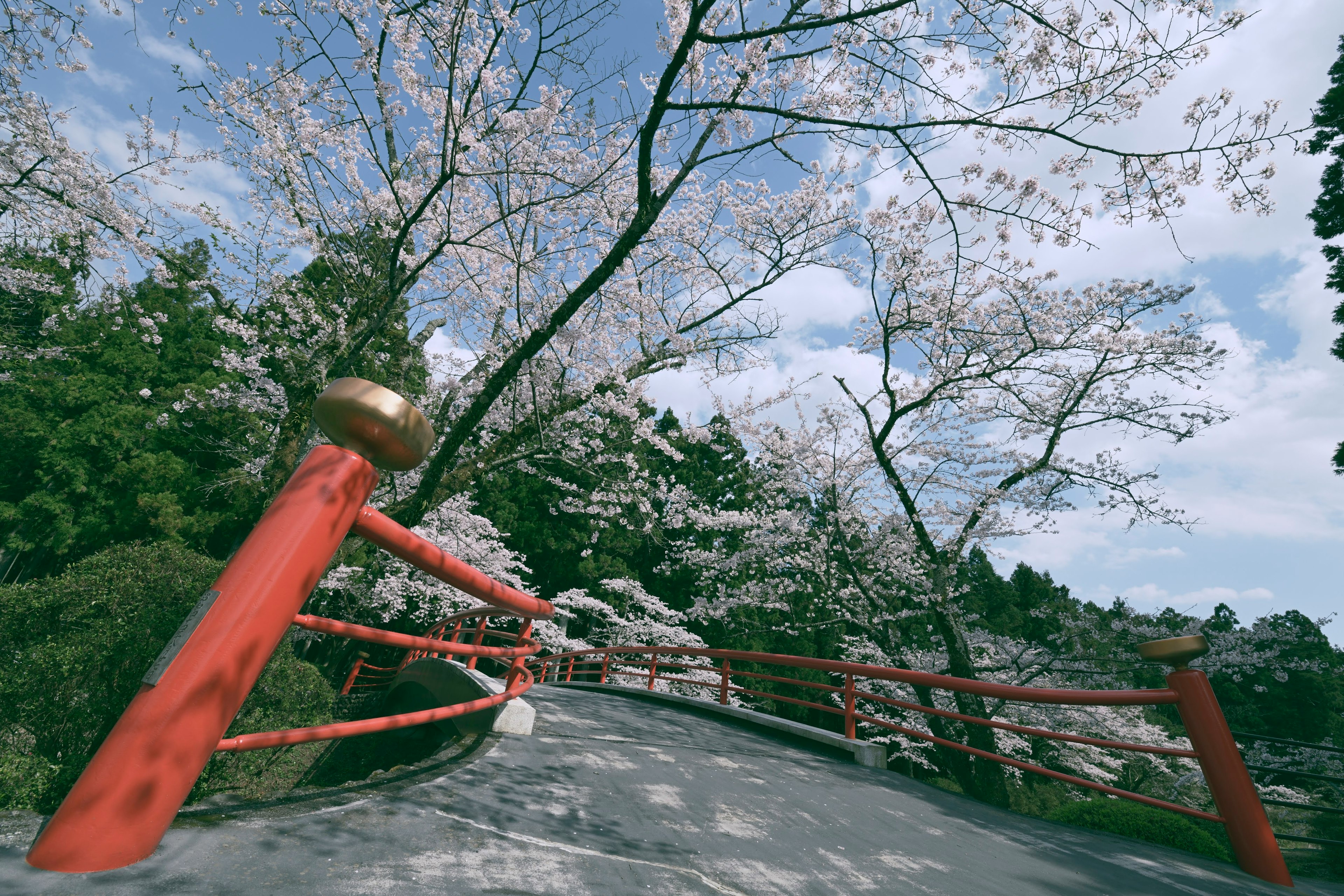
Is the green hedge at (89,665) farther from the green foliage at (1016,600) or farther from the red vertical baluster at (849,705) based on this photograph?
the green foliage at (1016,600)

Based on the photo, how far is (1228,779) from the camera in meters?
2.89

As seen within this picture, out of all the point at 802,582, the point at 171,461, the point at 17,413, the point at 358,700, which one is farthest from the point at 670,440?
the point at 17,413

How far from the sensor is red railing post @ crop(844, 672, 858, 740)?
5.62 meters

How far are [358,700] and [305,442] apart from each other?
10539 mm

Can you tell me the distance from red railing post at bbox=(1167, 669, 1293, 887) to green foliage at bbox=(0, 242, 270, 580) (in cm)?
2308

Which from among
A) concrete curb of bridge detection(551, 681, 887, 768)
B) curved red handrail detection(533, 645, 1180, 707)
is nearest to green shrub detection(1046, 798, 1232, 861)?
concrete curb of bridge detection(551, 681, 887, 768)

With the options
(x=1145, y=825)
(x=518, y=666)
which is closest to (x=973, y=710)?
(x=1145, y=825)

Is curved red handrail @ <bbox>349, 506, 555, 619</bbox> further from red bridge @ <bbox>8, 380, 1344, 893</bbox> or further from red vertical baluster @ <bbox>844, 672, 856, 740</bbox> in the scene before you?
red vertical baluster @ <bbox>844, 672, 856, 740</bbox>

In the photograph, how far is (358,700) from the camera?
50.6 ft

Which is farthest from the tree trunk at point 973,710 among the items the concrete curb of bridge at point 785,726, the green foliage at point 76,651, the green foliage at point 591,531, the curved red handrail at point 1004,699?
the green foliage at point 76,651

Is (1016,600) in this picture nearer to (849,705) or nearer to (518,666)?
(849,705)

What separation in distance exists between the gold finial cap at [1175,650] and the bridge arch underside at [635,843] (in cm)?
107

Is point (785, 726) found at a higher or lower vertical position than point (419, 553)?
lower

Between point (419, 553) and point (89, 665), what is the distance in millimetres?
3010
